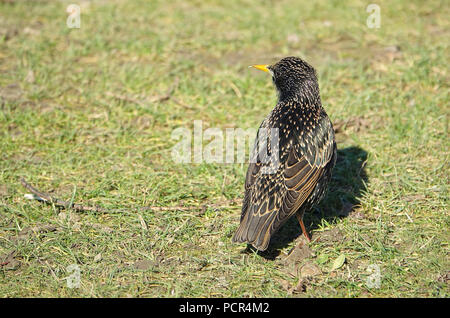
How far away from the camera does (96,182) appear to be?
18.7ft

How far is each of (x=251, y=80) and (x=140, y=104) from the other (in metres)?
1.50

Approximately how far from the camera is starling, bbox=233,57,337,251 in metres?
4.56

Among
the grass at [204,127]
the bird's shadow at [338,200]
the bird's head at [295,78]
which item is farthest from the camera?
the bird's head at [295,78]

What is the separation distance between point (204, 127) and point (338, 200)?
1934 millimetres

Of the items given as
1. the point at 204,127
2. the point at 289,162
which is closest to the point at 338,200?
the point at 289,162

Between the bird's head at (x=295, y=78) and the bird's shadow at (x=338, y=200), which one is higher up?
the bird's head at (x=295, y=78)

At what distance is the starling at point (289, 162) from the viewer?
4562 millimetres

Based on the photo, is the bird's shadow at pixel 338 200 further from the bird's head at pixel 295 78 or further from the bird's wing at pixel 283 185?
the bird's head at pixel 295 78

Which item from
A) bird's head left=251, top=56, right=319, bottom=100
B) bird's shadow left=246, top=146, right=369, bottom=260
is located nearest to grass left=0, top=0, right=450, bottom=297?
bird's shadow left=246, top=146, right=369, bottom=260

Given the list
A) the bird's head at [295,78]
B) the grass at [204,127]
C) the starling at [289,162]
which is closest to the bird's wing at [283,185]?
the starling at [289,162]

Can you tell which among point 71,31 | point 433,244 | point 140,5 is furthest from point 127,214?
point 140,5

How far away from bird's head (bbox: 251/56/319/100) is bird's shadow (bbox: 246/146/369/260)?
102cm

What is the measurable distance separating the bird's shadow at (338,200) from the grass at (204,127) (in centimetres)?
2
